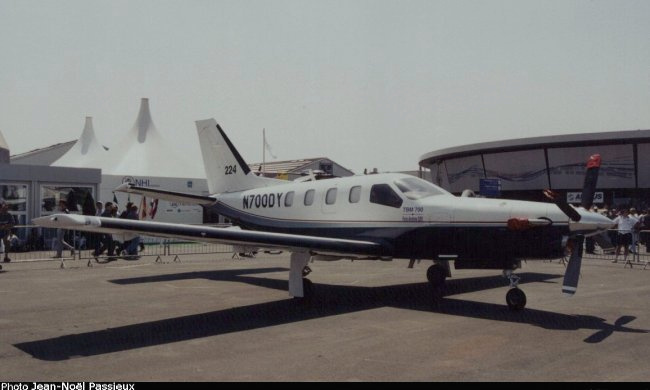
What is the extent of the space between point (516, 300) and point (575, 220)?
184cm

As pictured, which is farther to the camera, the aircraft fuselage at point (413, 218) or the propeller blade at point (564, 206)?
the aircraft fuselage at point (413, 218)

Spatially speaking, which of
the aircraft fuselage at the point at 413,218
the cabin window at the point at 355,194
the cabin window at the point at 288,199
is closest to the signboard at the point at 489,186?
the aircraft fuselage at the point at 413,218

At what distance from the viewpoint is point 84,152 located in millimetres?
37312

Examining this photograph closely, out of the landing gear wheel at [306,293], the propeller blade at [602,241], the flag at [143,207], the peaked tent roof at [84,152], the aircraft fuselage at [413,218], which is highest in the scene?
the peaked tent roof at [84,152]

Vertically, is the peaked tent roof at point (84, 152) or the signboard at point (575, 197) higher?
the peaked tent roof at point (84, 152)

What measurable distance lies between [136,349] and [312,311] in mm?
3718

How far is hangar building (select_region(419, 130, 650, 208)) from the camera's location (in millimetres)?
41531

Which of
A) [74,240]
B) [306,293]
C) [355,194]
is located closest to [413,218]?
[355,194]

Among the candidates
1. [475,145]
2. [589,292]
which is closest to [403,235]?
[589,292]

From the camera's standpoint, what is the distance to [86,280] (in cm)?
1453

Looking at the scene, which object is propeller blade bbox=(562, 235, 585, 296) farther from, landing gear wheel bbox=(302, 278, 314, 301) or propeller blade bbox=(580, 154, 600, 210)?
landing gear wheel bbox=(302, 278, 314, 301)

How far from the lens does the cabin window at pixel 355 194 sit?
470 inches

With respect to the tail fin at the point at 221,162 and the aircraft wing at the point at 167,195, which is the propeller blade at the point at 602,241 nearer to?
the tail fin at the point at 221,162

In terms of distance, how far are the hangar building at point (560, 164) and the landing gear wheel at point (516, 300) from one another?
2694 cm
